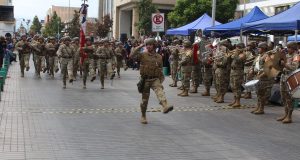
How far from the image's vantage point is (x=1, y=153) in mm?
8000

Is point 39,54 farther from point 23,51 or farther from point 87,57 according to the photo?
point 87,57

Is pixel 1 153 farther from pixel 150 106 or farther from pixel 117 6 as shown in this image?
pixel 117 6

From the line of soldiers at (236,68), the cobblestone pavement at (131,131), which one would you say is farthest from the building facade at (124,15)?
the cobblestone pavement at (131,131)

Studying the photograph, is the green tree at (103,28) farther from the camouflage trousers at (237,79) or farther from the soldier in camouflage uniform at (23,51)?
the camouflage trousers at (237,79)

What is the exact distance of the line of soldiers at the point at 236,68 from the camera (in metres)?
12.0

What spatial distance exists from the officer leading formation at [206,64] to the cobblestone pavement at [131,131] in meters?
0.60

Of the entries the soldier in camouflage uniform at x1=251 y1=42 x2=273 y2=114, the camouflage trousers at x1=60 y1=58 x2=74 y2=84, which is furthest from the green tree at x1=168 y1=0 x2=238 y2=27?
the soldier in camouflage uniform at x1=251 y1=42 x2=273 y2=114

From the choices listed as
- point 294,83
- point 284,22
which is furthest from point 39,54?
point 294,83

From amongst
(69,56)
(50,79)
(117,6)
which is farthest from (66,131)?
(117,6)

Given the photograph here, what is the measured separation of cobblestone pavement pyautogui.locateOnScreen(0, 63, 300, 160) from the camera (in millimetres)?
8336

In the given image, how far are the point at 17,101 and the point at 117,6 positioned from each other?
5034cm

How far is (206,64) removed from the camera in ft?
55.7

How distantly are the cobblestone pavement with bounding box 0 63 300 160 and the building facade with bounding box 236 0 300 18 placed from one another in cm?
2537

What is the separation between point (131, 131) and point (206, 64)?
23.6 feet
